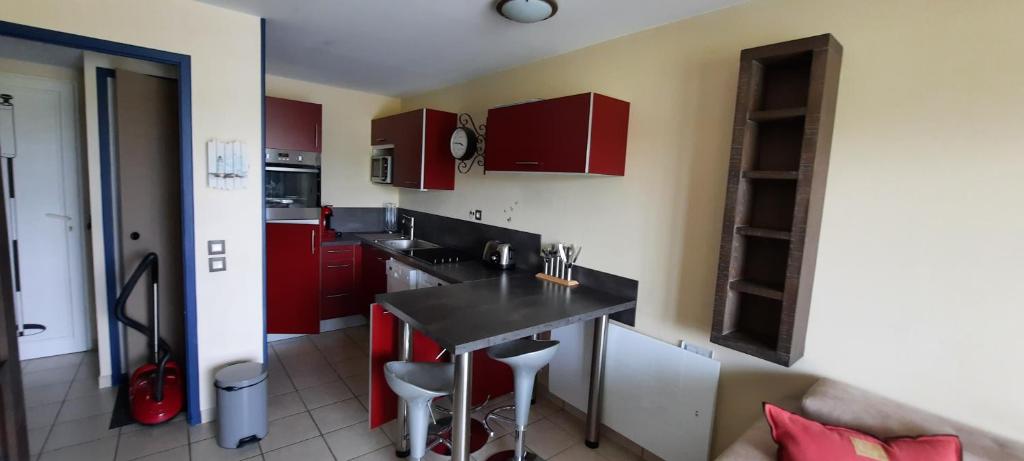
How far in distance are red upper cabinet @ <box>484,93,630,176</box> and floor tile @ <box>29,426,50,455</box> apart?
2.82 meters

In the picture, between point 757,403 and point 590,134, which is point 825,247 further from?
point 590,134

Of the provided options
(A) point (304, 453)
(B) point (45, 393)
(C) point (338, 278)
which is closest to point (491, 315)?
(A) point (304, 453)

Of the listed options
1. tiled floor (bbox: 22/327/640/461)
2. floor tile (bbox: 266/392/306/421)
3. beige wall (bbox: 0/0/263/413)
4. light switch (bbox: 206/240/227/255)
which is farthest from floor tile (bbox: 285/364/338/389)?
light switch (bbox: 206/240/227/255)

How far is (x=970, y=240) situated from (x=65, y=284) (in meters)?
5.19

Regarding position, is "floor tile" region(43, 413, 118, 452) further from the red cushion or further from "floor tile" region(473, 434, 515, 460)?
the red cushion

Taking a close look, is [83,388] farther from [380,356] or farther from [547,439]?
[547,439]

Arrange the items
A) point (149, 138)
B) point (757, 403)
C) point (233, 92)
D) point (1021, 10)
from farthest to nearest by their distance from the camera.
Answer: point (149, 138), point (233, 92), point (757, 403), point (1021, 10)

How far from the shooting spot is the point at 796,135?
1803 millimetres

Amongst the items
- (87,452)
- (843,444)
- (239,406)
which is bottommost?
(87,452)

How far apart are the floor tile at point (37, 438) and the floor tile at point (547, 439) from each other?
248cm

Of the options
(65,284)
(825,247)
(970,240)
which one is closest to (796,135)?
(825,247)

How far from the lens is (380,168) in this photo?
4.18 metres

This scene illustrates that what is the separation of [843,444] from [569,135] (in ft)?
5.44

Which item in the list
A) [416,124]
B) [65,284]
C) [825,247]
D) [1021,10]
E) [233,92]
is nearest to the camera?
[1021,10]
